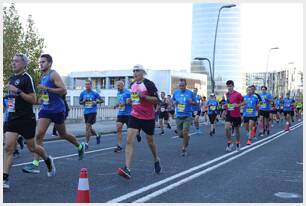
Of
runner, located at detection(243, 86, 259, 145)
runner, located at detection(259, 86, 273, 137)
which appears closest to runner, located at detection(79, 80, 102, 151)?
runner, located at detection(243, 86, 259, 145)

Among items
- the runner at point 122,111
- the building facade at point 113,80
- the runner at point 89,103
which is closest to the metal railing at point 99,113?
the runner at point 89,103

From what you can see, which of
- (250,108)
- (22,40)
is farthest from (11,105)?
(22,40)

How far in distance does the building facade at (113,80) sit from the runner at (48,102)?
244 feet

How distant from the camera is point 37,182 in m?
6.88

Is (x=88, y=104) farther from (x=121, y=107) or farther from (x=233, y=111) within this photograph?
(x=233, y=111)

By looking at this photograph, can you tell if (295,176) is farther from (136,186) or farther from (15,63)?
(15,63)

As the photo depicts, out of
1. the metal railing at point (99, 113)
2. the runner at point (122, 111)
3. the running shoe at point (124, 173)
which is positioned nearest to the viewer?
the running shoe at point (124, 173)

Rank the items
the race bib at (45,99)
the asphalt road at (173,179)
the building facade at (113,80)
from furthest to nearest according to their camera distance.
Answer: the building facade at (113,80), the race bib at (45,99), the asphalt road at (173,179)

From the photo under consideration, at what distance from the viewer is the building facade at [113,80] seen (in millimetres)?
85438

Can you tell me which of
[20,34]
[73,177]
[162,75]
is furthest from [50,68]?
[162,75]

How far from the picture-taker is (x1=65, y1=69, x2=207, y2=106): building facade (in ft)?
280

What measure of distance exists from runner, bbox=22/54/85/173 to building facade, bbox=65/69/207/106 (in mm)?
74351

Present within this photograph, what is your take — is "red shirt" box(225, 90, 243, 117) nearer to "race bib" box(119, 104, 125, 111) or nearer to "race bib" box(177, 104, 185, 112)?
"race bib" box(177, 104, 185, 112)

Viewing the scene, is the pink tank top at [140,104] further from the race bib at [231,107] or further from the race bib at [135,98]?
the race bib at [231,107]
